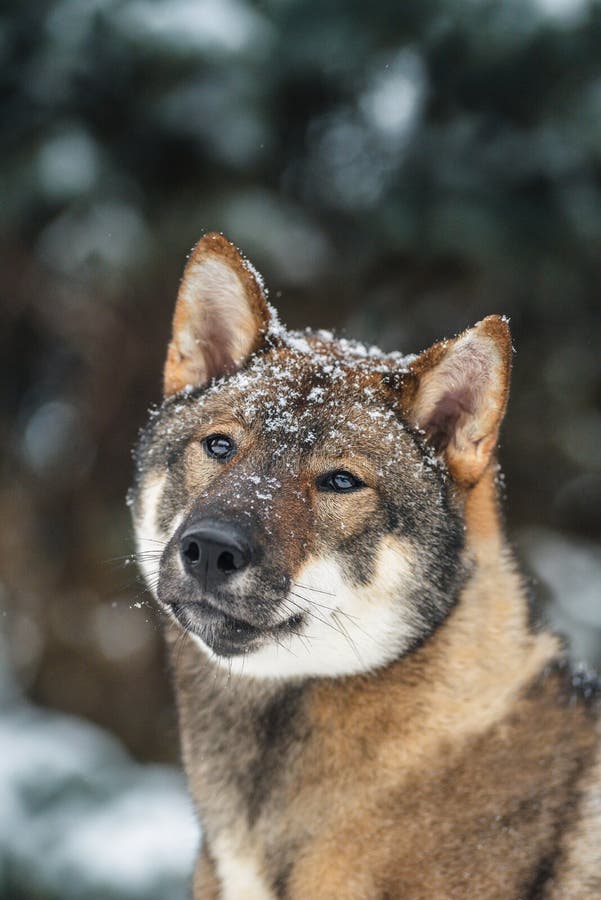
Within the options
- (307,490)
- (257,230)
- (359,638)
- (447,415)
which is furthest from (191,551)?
(257,230)

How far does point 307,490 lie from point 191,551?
0.33 metres

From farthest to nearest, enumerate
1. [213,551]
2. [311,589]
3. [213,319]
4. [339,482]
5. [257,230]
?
[257,230] < [213,319] < [339,482] < [311,589] < [213,551]

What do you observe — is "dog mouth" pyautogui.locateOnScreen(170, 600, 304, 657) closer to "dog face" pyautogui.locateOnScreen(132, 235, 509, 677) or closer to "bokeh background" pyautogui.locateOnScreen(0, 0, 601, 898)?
"dog face" pyautogui.locateOnScreen(132, 235, 509, 677)

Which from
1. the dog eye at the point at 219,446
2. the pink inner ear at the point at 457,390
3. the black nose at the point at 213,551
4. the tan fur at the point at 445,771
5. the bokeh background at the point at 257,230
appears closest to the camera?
the black nose at the point at 213,551

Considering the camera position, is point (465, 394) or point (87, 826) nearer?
point (465, 394)

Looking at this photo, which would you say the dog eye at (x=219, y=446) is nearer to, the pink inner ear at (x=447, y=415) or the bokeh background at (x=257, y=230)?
the pink inner ear at (x=447, y=415)

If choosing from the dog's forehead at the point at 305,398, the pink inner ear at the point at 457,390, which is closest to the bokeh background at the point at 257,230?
the dog's forehead at the point at 305,398

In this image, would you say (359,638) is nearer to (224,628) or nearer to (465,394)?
(224,628)

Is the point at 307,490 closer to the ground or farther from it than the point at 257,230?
closer to the ground

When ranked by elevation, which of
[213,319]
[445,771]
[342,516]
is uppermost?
[213,319]

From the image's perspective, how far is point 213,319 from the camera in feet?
8.12

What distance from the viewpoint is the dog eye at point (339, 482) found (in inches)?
86.5

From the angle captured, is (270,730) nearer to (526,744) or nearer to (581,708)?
(526,744)

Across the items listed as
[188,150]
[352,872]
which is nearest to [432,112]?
[188,150]
